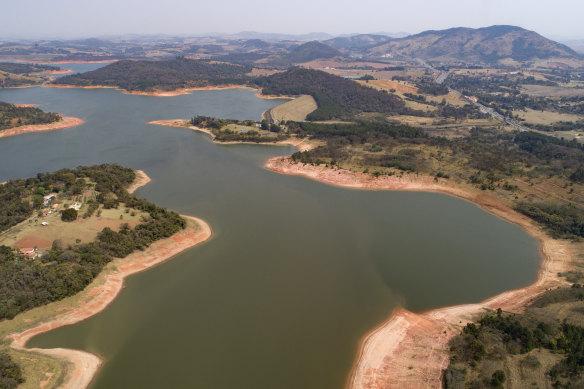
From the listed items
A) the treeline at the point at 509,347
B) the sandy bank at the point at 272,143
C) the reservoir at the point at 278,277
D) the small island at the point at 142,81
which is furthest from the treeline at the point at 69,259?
the small island at the point at 142,81

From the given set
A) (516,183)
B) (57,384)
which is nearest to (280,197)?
(57,384)

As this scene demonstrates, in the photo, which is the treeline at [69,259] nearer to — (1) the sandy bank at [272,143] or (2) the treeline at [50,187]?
(2) the treeline at [50,187]

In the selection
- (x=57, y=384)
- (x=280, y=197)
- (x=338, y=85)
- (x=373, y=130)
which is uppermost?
(x=338, y=85)

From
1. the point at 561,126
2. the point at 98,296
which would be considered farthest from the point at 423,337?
the point at 561,126

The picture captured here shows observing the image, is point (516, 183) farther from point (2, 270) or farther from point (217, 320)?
point (2, 270)

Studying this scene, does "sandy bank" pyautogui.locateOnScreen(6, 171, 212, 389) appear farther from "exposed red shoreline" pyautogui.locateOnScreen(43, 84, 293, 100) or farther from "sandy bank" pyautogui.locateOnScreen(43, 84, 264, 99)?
"sandy bank" pyautogui.locateOnScreen(43, 84, 264, 99)

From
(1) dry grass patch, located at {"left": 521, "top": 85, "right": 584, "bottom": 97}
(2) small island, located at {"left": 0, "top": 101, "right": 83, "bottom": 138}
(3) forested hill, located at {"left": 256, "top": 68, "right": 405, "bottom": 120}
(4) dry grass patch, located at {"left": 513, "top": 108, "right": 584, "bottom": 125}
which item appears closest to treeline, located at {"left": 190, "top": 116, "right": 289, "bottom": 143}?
(3) forested hill, located at {"left": 256, "top": 68, "right": 405, "bottom": 120}
